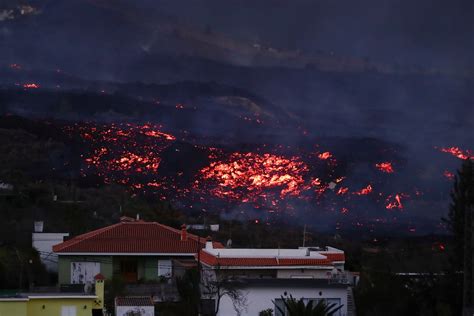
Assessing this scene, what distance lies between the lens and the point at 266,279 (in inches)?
1093

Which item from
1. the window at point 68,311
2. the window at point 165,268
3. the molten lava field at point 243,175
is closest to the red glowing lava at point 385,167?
the molten lava field at point 243,175

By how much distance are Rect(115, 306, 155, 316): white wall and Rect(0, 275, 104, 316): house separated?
0.56 metres

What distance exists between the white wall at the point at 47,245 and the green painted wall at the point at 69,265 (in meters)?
1.35

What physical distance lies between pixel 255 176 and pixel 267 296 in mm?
33207

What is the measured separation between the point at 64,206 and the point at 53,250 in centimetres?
1128

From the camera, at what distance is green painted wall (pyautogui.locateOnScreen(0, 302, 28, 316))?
23.0 metres

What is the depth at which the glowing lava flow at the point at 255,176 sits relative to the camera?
58.2 metres

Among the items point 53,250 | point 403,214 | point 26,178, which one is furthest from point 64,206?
point 403,214

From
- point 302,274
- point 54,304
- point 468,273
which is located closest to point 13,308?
point 54,304

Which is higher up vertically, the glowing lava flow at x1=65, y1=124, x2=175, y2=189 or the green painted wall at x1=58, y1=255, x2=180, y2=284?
the glowing lava flow at x1=65, y1=124, x2=175, y2=189

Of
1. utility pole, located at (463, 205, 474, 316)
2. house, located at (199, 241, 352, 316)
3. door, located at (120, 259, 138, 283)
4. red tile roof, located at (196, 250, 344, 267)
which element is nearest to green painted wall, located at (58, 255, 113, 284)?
door, located at (120, 259, 138, 283)

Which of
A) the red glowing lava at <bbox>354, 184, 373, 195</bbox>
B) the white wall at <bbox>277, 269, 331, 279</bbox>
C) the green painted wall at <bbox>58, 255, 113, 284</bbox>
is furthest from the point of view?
the red glowing lava at <bbox>354, 184, 373, 195</bbox>

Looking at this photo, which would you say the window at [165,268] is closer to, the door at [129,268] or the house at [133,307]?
the door at [129,268]

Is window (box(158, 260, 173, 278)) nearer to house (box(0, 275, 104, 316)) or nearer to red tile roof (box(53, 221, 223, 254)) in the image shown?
red tile roof (box(53, 221, 223, 254))
